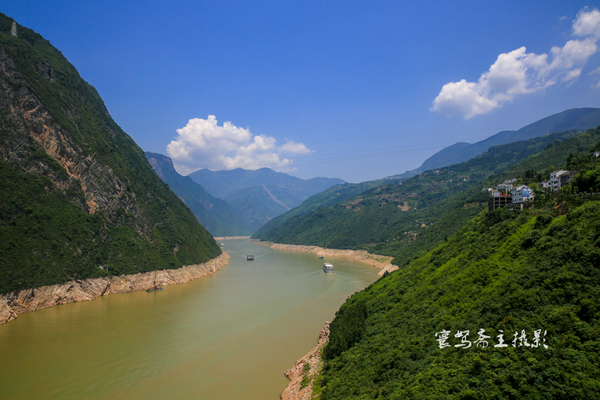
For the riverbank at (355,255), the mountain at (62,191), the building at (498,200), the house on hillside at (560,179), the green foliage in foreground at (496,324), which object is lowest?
the riverbank at (355,255)

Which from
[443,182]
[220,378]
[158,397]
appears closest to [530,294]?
[220,378]

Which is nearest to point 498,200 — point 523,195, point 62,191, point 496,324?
point 523,195

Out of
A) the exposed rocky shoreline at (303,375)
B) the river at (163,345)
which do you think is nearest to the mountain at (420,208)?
the river at (163,345)

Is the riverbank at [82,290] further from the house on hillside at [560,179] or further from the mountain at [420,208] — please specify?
the house on hillside at [560,179]

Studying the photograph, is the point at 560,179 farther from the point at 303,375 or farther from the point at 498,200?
the point at 303,375

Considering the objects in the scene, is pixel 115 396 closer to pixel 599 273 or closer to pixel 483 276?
pixel 483 276

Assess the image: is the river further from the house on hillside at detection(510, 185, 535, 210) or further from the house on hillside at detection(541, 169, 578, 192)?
the house on hillside at detection(541, 169, 578, 192)
